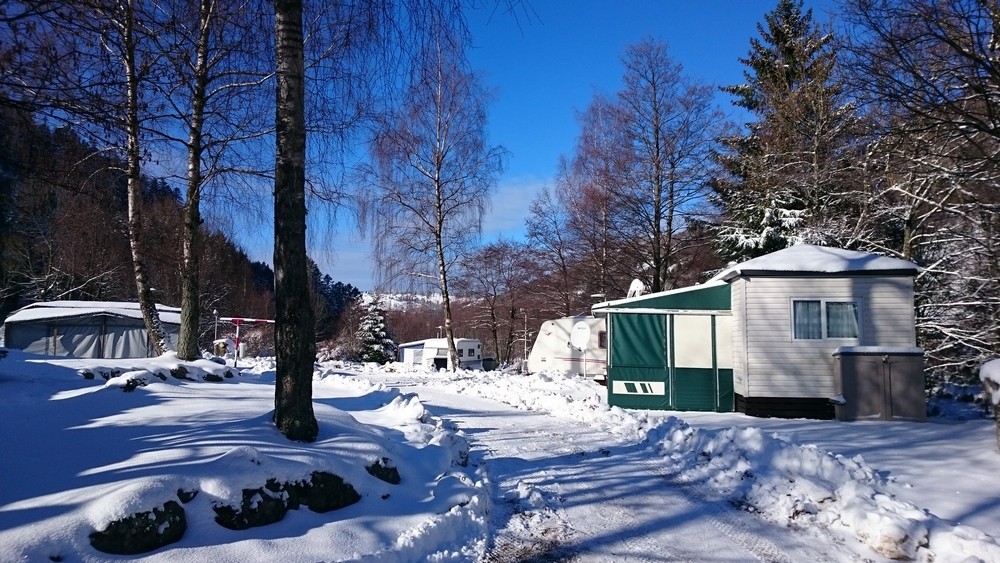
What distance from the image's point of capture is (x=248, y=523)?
5102 mm

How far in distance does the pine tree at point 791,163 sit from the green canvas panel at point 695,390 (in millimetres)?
7609

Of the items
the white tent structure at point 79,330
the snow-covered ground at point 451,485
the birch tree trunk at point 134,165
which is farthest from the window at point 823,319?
the white tent structure at point 79,330

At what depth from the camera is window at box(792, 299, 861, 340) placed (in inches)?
582

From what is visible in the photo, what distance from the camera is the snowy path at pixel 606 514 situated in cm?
568

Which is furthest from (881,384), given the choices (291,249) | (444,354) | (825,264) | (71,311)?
(71,311)

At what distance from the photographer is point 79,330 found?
96.5 feet

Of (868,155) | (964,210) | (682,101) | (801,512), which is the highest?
(682,101)

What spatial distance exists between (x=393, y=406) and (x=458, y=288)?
2753 cm

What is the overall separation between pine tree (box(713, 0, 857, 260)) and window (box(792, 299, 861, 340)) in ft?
19.4

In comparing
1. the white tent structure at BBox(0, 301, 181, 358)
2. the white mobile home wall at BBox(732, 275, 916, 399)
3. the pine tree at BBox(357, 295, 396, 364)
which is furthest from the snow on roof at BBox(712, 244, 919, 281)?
the pine tree at BBox(357, 295, 396, 364)

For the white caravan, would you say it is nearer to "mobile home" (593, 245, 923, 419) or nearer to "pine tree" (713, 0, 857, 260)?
"pine tree" (713, 0, 857, 260)

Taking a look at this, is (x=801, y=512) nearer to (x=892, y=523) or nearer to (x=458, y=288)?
(x=892, y=523)

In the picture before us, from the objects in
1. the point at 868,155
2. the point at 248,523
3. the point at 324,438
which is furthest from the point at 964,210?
the point at 248,523

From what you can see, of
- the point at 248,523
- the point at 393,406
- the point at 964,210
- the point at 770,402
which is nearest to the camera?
the point at 248,523
